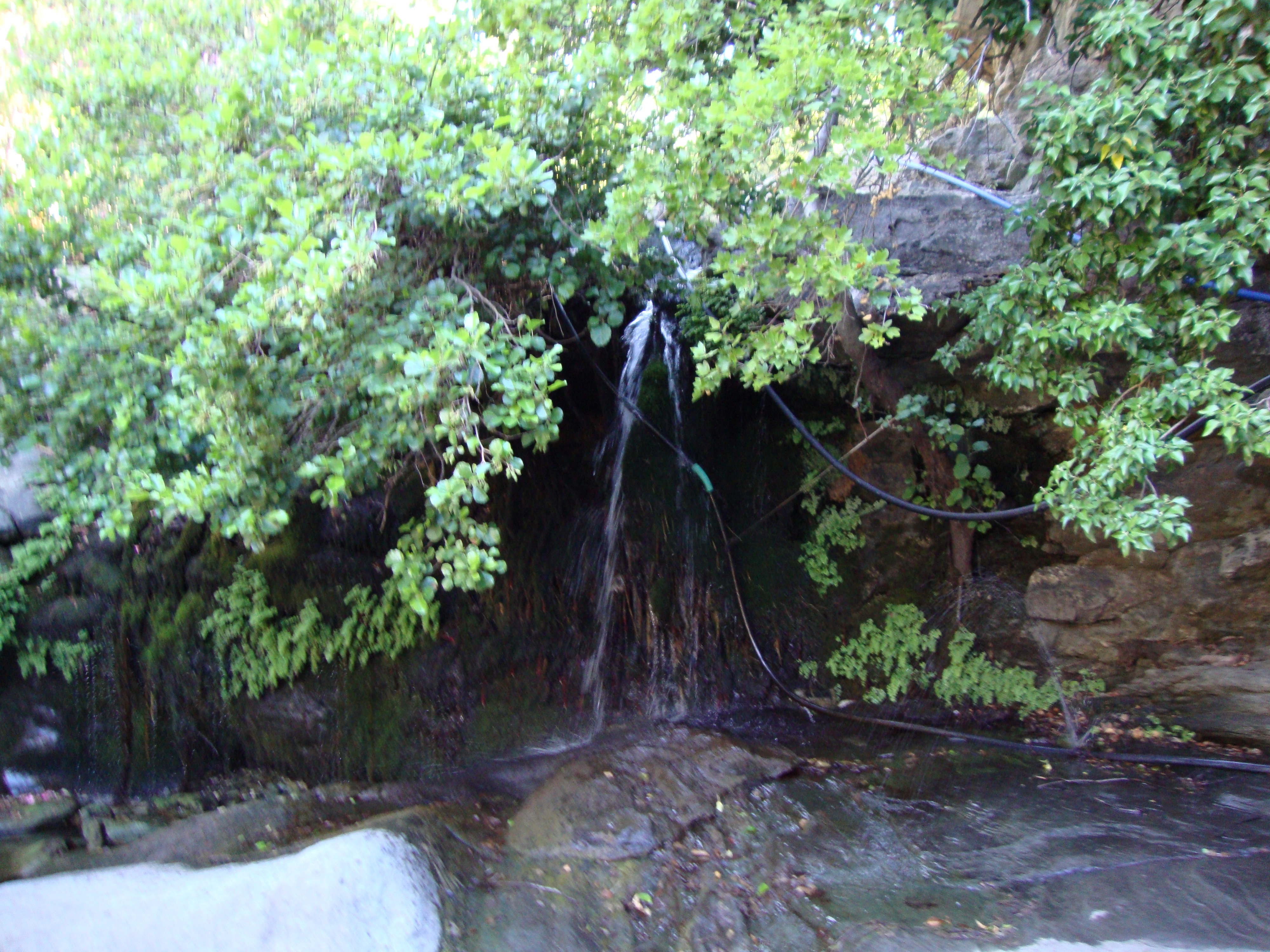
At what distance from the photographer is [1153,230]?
3461 mm

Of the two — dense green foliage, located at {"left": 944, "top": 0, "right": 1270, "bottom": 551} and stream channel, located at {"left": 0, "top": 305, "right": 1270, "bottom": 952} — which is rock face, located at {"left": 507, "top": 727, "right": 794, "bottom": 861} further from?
dense green foliage, located at {"left": 944, "top": 0, "right": 1270, "bottom": 551}

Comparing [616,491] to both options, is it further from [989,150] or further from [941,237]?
[989,150]

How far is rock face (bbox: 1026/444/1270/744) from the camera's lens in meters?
4.81

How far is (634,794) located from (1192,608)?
398 centimetres

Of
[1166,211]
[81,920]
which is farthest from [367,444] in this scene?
[1166,211]

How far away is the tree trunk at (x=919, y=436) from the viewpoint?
527cm

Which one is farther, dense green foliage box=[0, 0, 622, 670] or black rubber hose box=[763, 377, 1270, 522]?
black rubber hose box=[763, 377, 1270, 522]

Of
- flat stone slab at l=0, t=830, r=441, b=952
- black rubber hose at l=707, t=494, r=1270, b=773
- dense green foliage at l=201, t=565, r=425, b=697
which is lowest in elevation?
flat stone slab at l=0, t=830, r=441, b=952

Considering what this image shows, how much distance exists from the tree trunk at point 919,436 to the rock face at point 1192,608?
0.57 meters

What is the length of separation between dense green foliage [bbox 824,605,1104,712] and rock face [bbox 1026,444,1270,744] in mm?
321

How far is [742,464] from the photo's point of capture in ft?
22.5

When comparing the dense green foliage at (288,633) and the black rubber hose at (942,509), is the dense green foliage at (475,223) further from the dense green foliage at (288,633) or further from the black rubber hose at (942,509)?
the dense green foliage at (288,633)

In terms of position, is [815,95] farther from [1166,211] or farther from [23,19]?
[23,19]

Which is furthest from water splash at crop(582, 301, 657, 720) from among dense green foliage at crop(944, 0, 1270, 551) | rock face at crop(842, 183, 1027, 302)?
dense green foliage at crop(944, 0, 1270, 551)
